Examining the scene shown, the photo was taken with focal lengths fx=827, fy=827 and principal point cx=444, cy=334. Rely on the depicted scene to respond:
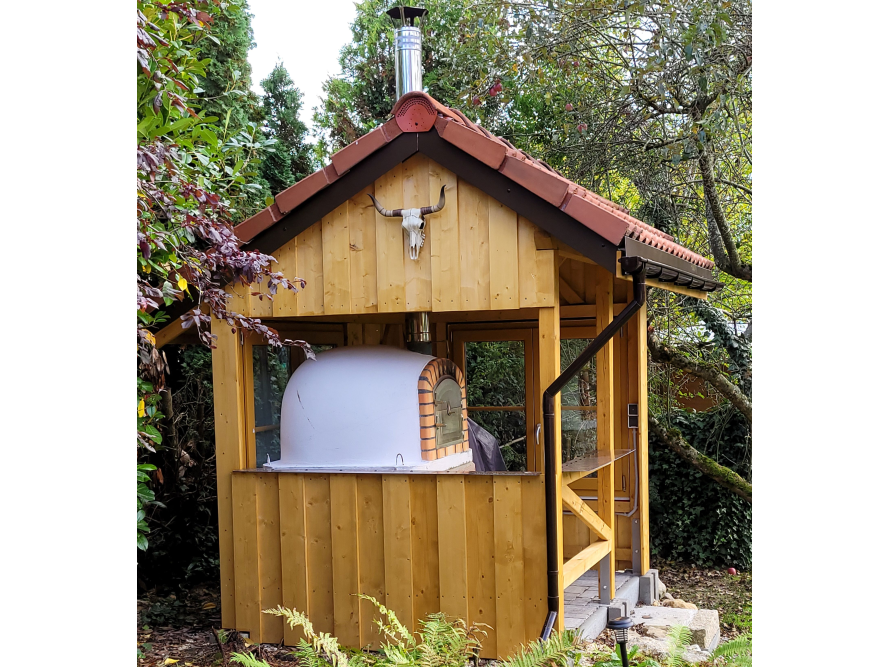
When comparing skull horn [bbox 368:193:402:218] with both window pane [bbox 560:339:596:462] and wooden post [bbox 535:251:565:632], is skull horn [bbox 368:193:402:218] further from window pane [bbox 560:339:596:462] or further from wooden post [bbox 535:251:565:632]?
window pane [bbox 560:339:596:462]

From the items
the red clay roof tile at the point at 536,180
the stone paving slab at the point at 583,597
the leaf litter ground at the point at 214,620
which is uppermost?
the red clay roof tile at the point at 536,180

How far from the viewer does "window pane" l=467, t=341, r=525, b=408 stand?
8922 millimetres

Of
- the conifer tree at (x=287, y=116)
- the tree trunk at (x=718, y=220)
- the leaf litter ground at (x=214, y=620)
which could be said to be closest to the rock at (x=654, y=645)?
the leaf litter ground at (x=214, y=620)

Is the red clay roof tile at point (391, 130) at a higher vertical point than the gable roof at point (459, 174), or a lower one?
higher

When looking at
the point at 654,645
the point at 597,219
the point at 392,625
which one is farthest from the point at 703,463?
the point at 392,625

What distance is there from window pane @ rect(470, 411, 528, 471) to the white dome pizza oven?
9.43 ft

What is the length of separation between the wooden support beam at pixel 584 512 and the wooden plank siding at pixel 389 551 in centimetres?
39

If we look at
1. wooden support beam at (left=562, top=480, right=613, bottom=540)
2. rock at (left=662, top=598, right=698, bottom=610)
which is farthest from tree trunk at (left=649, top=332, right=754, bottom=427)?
wooden support beam at (left=562, top=480, right=613, bottom=540)

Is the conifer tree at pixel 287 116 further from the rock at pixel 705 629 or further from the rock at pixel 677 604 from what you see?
the rock at pixel 705 629

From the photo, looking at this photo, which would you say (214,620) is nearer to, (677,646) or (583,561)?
(583,561)

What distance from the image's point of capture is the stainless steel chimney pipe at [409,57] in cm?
679
